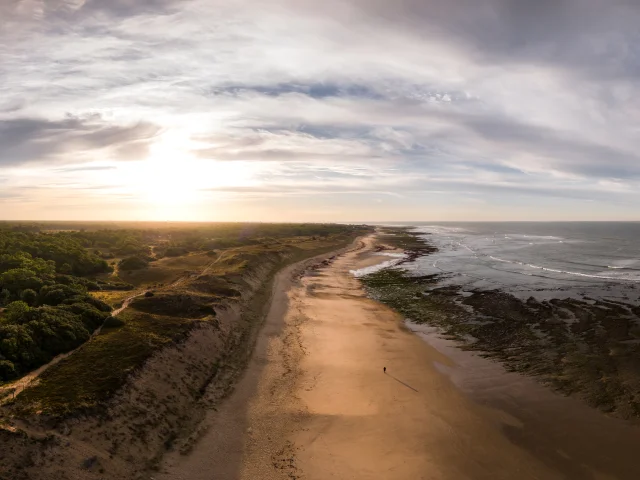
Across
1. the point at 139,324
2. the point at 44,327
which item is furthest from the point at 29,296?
the point at 139,324

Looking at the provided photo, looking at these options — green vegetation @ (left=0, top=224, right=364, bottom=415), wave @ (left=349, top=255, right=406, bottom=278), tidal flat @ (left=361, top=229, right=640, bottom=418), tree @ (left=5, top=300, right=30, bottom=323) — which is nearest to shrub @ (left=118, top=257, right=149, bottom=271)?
green vegetation @ (left=0, top=224, right=364, bottom=415)

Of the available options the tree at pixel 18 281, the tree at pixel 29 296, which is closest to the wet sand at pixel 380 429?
the tree at pixel 29 296

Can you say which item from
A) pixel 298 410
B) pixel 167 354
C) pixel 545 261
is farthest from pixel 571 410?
pixel 545 261

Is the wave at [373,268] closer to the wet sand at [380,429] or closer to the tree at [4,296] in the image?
the wet sand at [380,429]

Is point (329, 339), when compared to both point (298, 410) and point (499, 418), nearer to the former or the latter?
point (298, 410)

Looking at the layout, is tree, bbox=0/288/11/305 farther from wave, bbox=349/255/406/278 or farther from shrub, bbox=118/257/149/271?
wave, bbox=349/255/406/278
